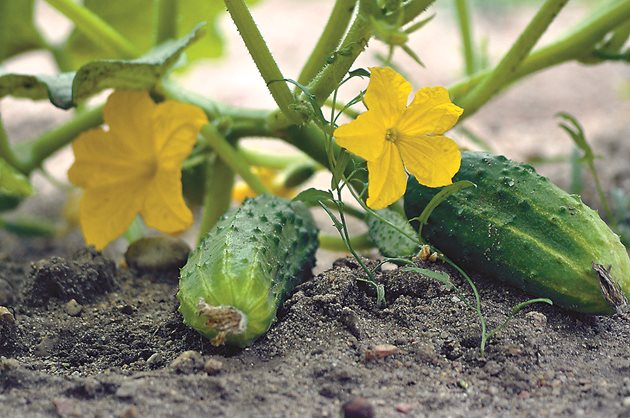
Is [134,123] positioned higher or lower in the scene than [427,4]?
lower

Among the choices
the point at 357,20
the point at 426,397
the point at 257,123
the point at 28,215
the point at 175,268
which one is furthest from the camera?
the point at 28,215

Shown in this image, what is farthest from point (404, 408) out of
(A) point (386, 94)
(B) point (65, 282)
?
(B) point (65, 282)

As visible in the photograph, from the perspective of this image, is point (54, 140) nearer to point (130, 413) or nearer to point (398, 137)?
point (398, 137)

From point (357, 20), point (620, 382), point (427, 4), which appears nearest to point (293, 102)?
point (357, 20)

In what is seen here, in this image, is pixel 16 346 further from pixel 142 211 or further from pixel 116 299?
pixel 142 211

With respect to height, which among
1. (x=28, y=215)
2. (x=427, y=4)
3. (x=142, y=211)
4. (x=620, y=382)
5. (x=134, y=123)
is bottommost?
(x=28, y=215)

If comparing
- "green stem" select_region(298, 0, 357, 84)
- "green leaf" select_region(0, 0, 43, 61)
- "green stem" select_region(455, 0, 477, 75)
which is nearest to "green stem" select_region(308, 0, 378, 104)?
"green stem" select_region(298, 0, 357, 84)

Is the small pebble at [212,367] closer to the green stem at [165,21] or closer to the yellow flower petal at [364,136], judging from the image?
the yellow flower petal at [364,136]
